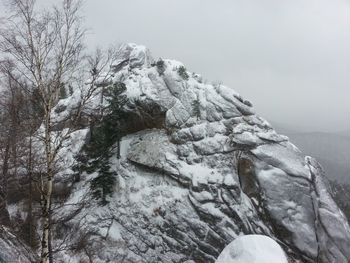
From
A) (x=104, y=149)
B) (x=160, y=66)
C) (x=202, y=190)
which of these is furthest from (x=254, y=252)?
(x=160, y=66)

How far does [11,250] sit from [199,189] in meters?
15.6

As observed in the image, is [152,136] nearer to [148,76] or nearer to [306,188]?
[148,76]

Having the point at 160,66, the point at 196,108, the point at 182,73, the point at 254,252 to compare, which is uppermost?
the point at 160,66

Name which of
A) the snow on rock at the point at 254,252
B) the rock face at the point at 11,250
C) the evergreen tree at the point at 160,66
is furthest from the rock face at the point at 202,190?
the snow on rock at the point at 254,252

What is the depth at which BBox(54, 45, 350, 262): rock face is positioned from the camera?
1936 centimetres

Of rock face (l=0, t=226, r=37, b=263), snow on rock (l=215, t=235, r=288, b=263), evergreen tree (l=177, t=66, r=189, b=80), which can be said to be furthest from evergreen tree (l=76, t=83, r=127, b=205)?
snow on rock (l=215, t=235, r=288, b=263)

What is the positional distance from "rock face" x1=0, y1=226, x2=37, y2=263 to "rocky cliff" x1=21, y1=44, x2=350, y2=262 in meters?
9.46

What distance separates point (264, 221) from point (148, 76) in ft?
55.5

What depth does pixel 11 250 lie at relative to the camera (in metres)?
6.95

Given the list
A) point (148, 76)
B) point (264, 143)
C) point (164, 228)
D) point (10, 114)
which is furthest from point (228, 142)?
point (10, 114)

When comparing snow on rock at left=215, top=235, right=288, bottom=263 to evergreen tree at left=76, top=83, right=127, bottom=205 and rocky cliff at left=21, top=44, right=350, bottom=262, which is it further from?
evergreen tree at left=76, top=83, right=127, bottom=205

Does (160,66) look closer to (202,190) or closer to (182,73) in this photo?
(182,73)

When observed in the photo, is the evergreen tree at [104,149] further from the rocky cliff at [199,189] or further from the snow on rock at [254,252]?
the snow on rock at [254,252]

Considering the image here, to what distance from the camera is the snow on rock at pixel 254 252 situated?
452 cm
